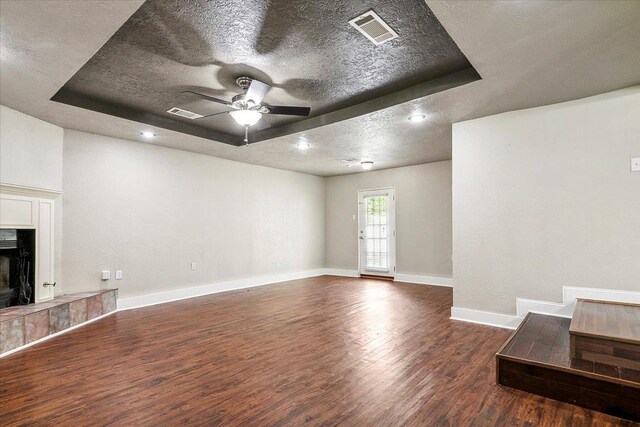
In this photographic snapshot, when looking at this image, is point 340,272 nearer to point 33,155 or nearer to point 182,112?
point 182,112

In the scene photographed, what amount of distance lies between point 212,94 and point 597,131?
4.17 metres

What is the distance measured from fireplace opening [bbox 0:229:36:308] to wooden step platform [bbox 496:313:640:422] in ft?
16.7

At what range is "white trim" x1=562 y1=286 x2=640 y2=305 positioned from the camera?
3.19 m

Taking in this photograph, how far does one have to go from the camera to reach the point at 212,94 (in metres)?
3.80

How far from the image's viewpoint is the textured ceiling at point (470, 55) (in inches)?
81.7

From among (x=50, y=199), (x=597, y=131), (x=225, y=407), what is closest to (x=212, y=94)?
(x=50, y=199)

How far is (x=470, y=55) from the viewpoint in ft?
8.63

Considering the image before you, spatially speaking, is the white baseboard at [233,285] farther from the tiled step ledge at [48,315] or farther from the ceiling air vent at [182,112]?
the ceiling air vent at [182,112]

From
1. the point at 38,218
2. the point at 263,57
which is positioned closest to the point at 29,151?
the point at 38,218

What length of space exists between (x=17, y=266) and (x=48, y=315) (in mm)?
790

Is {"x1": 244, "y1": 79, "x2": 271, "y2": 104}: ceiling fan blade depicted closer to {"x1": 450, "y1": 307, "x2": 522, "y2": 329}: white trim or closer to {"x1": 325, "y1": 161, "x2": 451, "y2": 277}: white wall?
{"x1": 450, "y1": 307, "x2": 522, "y2": 329}: white trim

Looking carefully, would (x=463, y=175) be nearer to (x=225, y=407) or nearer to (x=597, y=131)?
(x=597, y=131)

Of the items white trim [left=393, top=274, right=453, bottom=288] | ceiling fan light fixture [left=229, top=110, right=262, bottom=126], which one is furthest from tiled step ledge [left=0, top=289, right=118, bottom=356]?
white trim [left=393, top=274, right=453, bottom=288]

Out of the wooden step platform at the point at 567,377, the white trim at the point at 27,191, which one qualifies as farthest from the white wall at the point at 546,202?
the white trim at the point at 27,191
